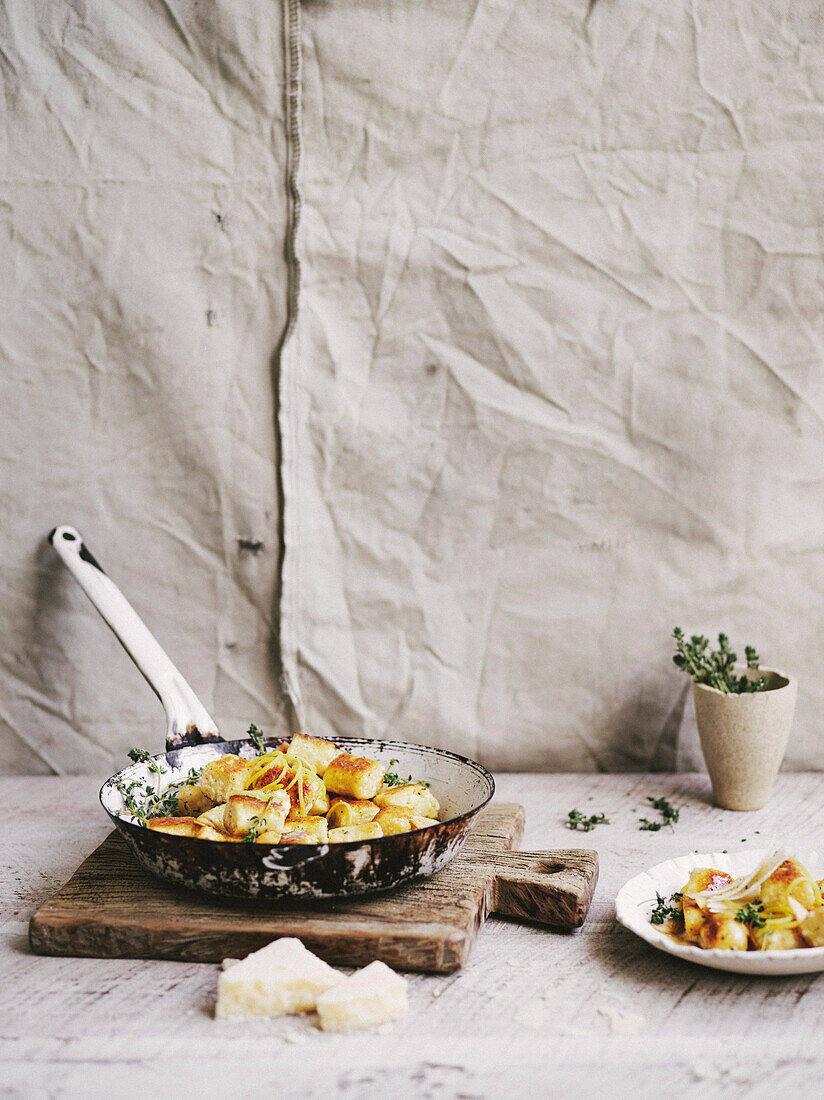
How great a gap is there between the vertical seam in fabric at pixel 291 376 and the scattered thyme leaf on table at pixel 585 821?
362 millimetres

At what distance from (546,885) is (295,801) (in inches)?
8.9

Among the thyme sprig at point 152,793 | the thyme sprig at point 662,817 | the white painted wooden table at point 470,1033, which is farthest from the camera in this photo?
the thyme sprig at point 662,817

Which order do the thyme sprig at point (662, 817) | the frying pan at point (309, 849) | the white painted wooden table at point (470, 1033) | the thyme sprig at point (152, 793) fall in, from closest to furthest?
the white painted wooden table at point (470, 1033) < the frying pan at point (309, 849) < the thyme sprig at point (152, 793) < the thyme sprig at point (662, 817)

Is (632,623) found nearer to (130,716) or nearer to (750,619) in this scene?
(750,619)

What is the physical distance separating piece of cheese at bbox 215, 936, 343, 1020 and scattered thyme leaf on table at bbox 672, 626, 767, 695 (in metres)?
0.60

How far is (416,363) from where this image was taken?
1.18 meters

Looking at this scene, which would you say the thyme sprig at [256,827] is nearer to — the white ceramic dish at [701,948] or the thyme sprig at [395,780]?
the thyme sprig at [395,780]

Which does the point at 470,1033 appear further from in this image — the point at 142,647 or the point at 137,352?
the point at 137,352

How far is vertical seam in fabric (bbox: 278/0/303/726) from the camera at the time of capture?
1123 mm

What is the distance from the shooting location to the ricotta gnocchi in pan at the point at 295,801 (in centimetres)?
78

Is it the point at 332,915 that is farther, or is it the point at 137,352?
the point at 137,352

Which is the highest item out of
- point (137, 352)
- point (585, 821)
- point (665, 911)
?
point (137, 352)

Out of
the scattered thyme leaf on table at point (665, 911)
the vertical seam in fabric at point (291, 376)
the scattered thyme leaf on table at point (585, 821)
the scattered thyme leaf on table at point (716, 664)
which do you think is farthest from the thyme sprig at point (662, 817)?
the vertical seam in fabric at point (291, 376)

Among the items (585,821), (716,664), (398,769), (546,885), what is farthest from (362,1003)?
(716,664)
